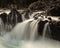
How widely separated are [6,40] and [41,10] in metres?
3.69

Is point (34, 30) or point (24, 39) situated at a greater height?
point (34, 30)

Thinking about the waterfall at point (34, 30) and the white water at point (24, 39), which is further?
the waterfall at point (34, 30)

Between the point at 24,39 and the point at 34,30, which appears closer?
the point at 34,30

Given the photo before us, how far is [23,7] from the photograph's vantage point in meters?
14.0

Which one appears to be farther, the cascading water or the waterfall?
the waterfall

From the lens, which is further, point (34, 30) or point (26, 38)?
point (26, 38)

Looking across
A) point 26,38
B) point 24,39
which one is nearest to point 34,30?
point 26,38

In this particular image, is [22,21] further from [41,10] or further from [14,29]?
[41,10]

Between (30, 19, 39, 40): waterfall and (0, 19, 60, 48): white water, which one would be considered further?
(30, 19, 39, 40): waterfall

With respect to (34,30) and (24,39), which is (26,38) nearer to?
(24,39)

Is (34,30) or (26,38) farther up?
(34,30)

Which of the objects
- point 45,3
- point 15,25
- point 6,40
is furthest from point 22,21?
point 45,3

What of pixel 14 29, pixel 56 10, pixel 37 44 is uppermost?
pixel 56 10

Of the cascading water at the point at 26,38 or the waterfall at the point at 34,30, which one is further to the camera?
the waterfall at the point at 34,30
